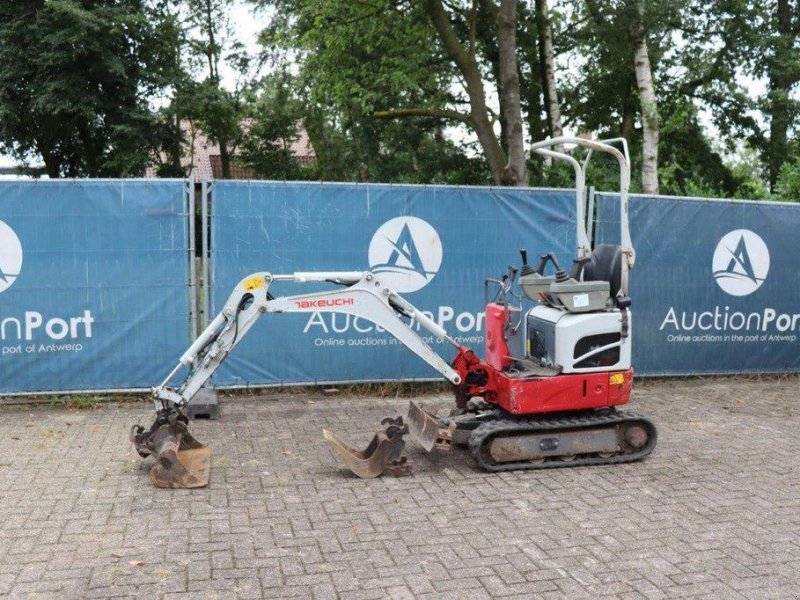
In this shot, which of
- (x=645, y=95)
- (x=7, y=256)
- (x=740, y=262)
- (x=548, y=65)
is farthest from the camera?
(x=548, y=65)

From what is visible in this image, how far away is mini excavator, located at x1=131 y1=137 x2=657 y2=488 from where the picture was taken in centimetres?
661

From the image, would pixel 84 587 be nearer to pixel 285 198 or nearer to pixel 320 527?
pixel 320 527

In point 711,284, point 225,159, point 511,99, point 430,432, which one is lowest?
point 430,432

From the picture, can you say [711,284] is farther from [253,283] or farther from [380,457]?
[253,283]

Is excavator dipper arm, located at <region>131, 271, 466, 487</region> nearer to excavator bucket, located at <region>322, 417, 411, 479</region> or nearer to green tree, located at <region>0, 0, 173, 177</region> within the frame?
excavator bucket, located at <region>322, 417, 411, 479</region>

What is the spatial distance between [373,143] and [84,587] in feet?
67.9

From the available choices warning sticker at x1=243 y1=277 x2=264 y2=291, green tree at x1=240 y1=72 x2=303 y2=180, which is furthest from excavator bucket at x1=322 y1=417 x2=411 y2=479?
green tree at x1=240 y1=72 x2=303 y2=180

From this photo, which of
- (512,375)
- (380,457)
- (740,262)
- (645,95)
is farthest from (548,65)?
(380,457)

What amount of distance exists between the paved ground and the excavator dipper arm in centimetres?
25

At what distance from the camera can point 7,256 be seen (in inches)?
338

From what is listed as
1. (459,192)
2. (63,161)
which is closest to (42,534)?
(459,192)

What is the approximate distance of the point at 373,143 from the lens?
956 inches

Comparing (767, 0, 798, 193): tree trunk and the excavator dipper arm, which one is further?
(767, 0, 798, 193): tree trunk

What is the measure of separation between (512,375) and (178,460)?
9.04ft
